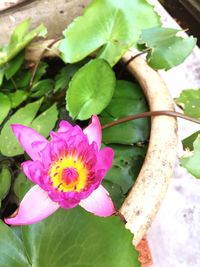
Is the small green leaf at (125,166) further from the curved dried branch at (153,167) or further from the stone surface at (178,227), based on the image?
the stone surface at (178,227)

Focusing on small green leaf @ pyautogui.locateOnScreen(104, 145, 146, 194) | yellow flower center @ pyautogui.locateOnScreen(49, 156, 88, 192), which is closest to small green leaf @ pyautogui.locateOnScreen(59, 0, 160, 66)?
small green leaf @ pyautogui.locateOnScreen(104, 145, 146, 194)

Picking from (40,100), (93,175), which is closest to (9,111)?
(40,100)

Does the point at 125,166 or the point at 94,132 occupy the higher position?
the point at 94,132

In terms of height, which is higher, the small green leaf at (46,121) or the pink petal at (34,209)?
the pink petal at (34,209)

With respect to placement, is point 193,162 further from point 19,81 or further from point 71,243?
point 19,81

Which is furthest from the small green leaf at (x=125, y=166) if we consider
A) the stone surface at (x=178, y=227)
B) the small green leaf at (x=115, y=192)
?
the stone surface at (x=178, y=227)

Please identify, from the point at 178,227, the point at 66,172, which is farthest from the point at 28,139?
the point at 178,227

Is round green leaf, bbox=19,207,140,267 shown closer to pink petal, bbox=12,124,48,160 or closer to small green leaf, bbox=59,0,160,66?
pink petal, bbox=12,124,48,160
